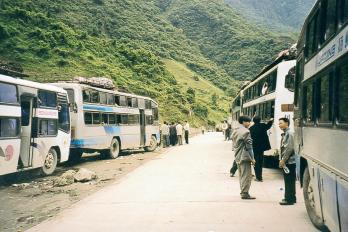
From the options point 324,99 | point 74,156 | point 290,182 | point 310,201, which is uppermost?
point 324,99

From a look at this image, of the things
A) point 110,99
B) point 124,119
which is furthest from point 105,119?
point 124,119

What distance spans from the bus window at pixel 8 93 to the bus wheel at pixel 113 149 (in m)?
10.2

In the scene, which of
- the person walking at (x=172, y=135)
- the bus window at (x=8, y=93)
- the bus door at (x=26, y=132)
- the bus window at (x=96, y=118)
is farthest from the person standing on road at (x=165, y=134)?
the bus window at (x=8, y=93)

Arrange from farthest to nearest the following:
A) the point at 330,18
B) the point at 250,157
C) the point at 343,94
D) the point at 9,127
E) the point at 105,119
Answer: the point at 105,119, the point at 9,127, the point at 250,157, the point at 330,18, the point at 343,94

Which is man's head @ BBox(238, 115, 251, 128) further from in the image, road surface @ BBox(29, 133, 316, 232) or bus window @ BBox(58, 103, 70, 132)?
bus window @ BBox(58, 103, 70, 132)

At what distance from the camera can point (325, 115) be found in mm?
6516

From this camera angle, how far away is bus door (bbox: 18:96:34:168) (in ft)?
48.2

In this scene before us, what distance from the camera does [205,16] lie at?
143 metres

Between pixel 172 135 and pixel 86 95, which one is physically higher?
pixel 86 95

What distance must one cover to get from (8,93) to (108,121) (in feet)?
33.4

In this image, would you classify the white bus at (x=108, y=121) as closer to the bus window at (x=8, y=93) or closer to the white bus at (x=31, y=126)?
the white bus at (x=31, y=126)

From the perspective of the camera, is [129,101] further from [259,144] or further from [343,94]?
[343,94]

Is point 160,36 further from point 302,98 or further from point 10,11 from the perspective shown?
point 302,98

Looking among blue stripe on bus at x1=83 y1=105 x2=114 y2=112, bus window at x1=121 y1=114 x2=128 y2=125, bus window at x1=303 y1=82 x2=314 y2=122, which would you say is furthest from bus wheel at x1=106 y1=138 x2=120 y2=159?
bus window at x1=303 y1=82 x2=314 y2=122
